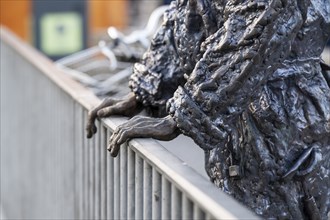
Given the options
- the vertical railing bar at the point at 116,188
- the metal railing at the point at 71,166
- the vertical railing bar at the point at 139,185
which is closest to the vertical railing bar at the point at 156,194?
the metal railing at the point at 71,166

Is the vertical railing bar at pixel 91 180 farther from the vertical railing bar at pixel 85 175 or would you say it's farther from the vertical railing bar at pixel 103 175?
the vertical railing bar at pixel 103 175

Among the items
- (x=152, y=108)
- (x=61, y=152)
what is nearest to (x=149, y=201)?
(x=152, y=108)

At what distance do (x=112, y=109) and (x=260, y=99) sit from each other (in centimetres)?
66

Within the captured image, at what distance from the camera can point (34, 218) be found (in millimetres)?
6434

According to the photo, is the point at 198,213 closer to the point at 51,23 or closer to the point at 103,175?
the point at 103,175

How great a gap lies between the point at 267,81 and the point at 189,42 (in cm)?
36

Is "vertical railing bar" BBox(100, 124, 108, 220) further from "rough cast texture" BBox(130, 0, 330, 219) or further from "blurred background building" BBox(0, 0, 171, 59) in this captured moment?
"blurred background building" BBox(0, 0, 171, 59)

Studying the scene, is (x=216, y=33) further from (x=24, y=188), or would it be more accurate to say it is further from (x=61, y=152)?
(x=24, y=188)

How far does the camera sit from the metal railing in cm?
299

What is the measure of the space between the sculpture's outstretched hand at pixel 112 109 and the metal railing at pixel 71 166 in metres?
0.04

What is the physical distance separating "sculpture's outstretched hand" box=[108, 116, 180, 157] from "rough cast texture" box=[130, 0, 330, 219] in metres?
0.05

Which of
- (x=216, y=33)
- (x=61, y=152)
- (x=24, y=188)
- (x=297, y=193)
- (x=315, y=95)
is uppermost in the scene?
(x=216, y=33)

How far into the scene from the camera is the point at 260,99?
3.81m

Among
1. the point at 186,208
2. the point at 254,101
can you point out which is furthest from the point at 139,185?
the point at 186,208
